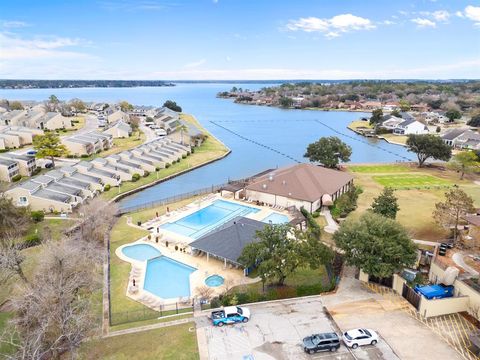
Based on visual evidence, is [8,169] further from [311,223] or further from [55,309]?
[311,223]

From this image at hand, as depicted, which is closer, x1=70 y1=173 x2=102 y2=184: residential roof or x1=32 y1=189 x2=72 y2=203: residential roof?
x1=32 y1=189 x2=72 y2=203: residential roof

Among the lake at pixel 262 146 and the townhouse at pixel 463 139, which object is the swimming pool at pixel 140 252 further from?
the townhouse at pixel 463 139

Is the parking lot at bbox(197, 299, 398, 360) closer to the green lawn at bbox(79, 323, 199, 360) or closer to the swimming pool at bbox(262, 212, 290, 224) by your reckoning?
the green lawn at bbox(79, 323, 199, 360)

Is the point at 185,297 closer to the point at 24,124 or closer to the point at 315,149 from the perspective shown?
the point at 315,149

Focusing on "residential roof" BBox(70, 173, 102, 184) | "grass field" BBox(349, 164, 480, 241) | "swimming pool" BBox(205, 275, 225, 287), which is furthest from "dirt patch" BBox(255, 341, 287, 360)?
"residential roof" BBox(70, 173, 102, 184)

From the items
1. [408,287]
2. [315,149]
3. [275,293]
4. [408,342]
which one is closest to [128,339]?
[275,293]
